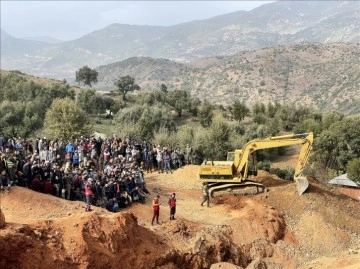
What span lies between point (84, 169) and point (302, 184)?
36.2 ft

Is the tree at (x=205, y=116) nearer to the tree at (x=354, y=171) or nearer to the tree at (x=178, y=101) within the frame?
the tree at (x=178, y=101)

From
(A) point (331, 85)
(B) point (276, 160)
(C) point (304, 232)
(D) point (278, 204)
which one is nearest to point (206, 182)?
(D) point (278, 204)

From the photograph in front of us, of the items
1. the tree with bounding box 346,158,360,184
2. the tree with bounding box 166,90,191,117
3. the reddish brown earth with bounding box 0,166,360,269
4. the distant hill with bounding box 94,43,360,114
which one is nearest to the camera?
the reddish brown earth with bounding box 0,166,360,269

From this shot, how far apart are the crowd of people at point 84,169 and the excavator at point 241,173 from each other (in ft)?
11.7

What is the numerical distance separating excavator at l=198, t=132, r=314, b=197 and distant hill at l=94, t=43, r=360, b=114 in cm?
7401

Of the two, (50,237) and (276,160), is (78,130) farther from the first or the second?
(50,237)

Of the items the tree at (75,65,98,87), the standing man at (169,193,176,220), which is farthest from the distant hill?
the standing man at (169,193,176,220)

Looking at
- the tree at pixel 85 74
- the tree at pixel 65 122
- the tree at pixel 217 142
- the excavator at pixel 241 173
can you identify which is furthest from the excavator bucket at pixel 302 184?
the tree at pixel 85 74

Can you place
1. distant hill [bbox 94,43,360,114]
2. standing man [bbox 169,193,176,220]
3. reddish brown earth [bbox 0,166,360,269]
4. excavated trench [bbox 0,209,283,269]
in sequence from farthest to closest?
distant hill [bbox 94,43,360,114] < standing man [bbox 169,193,176,220] < reddish brown earth [bbox 0,166,360,269] < excavated trench [bbox 0,209,283,269]

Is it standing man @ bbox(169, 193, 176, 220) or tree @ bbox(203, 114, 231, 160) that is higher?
standing man @ bbox(169, 193, 176, 220)

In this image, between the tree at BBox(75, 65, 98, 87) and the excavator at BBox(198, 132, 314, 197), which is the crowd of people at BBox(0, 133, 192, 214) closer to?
the excavator at BBox(198, 132, 314, 197)

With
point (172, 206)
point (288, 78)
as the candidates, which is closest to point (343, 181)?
point (172, 206)

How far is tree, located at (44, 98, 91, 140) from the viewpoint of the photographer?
46075 millimetres

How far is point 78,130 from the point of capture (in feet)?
156
